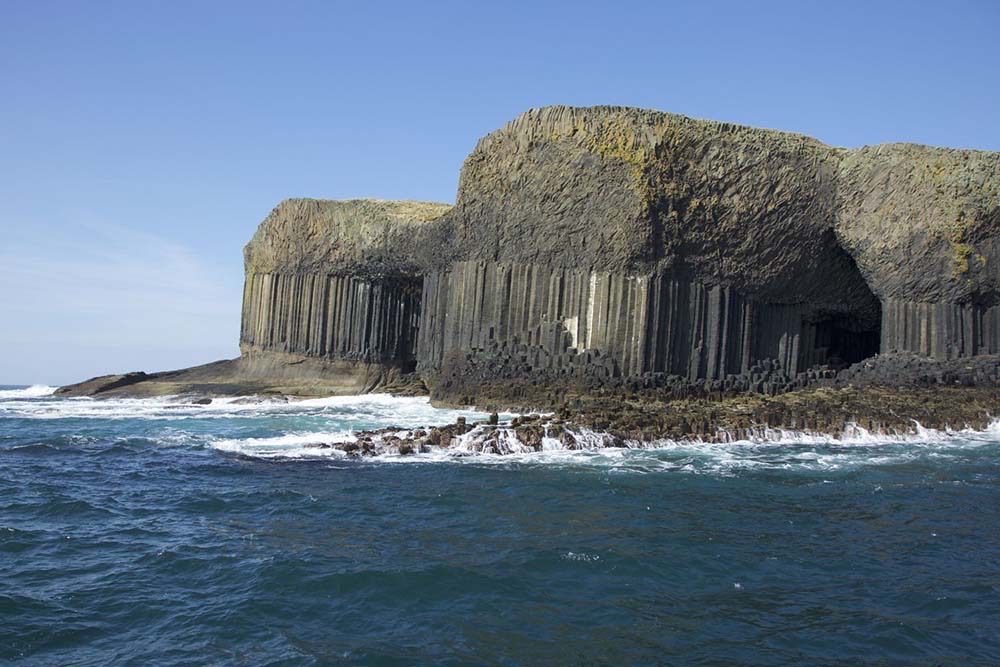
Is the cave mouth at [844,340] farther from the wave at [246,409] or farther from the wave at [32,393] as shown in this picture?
the wave at [32,393]

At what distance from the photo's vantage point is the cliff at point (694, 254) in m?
27.6

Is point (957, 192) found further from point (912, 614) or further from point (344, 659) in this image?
point (344, 659)

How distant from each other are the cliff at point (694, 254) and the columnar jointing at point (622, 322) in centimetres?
5

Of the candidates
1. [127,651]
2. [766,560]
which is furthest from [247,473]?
[766,560]

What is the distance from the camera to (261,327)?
130 ft

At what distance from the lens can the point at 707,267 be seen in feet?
93.1

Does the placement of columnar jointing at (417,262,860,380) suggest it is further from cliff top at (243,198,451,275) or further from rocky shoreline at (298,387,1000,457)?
cliff top at (243,198,451,275)

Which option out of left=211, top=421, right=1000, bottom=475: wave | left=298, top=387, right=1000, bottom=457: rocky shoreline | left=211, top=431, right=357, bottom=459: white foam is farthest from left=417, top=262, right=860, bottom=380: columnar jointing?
left=211, top=431, right=357, bottom=459: white foam

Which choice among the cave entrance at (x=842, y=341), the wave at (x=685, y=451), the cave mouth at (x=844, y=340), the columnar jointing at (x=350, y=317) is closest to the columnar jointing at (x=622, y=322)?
the cave entrance at (x=842, y=341)

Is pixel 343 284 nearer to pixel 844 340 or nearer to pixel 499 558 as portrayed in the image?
pixel 844 340

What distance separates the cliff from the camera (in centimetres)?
2758

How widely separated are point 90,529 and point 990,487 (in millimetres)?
14901

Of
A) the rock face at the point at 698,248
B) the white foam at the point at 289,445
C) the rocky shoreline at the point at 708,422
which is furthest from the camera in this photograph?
the rock face at the point at 698,248

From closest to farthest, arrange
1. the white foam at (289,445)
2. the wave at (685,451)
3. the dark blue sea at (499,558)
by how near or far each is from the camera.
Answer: the dark blue sea at (499,558), the wave at (685,451), the white foam at (289,445)
